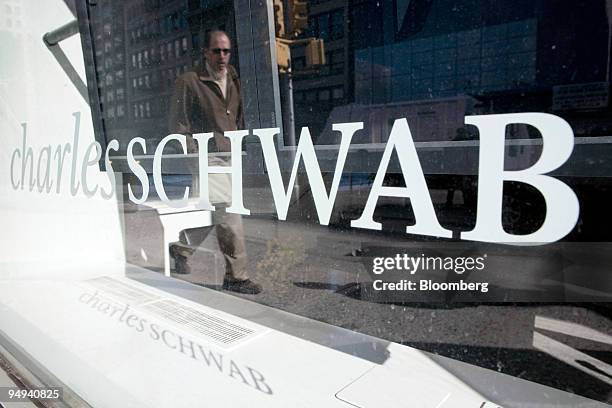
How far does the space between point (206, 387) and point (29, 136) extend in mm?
1465

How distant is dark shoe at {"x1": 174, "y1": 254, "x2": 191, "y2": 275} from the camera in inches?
64.2

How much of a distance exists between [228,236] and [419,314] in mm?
661

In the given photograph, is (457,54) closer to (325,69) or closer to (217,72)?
(325,69)

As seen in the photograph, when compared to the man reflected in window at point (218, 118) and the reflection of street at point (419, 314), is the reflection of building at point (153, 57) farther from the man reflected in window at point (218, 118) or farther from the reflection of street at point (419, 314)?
the reflection of street at point (419, 314)

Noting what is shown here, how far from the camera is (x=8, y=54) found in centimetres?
187

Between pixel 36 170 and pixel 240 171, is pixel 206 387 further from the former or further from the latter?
pixel 36 170

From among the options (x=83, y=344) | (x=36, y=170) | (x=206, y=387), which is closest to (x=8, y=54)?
(x=36, y=170)

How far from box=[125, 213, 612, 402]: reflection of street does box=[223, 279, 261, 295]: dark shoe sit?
0.07 ft

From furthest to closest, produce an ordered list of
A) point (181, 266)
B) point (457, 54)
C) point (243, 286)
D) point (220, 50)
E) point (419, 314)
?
point (181, 266), point (243, 286), point (220, 50), point (419, 314), point (457, 54)

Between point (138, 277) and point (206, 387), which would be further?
point (138, 277)

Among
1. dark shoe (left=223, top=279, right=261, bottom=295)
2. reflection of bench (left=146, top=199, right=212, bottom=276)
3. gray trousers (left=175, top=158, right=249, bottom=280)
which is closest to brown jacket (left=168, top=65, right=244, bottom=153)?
gray trousers (left=175, top=158, right=249, bottom=280)

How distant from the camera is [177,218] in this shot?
4.98ft

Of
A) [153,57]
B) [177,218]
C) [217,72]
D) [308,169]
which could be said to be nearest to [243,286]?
[177,218]

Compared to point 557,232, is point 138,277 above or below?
below
